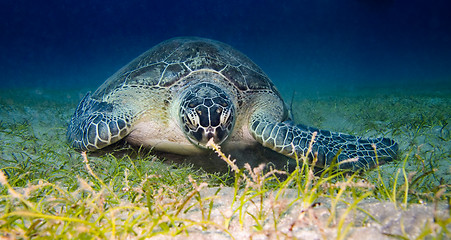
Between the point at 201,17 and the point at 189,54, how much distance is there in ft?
307

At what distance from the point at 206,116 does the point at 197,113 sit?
0.39 ft

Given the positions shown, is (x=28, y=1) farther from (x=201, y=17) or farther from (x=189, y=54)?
(x=189, y=54)

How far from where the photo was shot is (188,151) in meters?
3.06

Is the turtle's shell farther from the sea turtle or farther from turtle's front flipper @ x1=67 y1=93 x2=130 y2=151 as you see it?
turtle's front flipper @ x1=67 y1=93 x2=130 y2=151

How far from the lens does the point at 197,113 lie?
249 cm

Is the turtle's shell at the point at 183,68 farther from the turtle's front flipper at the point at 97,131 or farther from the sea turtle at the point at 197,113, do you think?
the turtle's front flipper at the point at 97,131

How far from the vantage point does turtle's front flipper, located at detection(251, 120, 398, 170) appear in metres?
2.42

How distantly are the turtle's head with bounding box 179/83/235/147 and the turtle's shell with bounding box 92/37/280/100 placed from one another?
69cm

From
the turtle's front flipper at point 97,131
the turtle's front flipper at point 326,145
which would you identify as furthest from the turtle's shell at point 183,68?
the turtle's front flipper at point 326,145

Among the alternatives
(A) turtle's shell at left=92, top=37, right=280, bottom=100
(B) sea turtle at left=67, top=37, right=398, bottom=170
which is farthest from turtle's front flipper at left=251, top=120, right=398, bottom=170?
(A) turtle's shell at left=92, top=37, right=280, bottom=100

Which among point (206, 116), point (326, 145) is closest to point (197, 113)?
point (206, 116)

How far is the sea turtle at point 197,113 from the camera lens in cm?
253

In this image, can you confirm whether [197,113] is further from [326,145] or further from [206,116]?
[326,145]

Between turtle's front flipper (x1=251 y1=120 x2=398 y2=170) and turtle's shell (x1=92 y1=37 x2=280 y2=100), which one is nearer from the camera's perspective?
turtle's front flipper (x1=251 y1=120 x2=398 y2=170)
